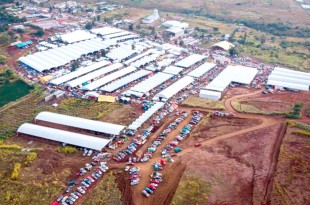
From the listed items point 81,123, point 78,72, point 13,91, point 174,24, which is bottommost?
point 13,91

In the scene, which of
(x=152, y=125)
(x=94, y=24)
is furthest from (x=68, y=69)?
(x=94, y=24)

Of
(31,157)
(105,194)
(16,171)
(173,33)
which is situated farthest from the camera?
(173,33)

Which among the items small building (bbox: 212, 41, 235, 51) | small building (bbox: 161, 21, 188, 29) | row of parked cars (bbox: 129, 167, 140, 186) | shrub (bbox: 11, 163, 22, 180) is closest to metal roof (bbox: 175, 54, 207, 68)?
small building (bbox: 212, 41, 235, 51)

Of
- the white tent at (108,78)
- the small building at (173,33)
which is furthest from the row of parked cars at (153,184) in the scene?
the small building at (173,33)

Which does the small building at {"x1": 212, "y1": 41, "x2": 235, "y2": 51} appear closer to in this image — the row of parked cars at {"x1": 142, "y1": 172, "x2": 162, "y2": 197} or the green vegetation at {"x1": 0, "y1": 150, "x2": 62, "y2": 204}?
the row of parked cars at {"x1": 142, "y1": 172, "x2": 162, "y2": 197}

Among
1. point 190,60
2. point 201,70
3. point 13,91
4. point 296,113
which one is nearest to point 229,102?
point 296,113

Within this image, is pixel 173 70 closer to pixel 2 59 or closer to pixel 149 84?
pixel 149 84
